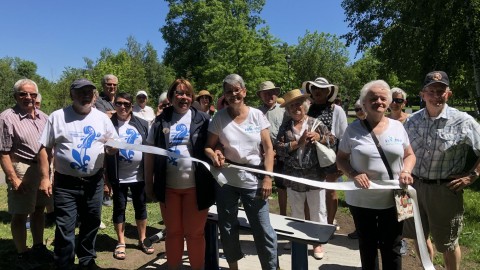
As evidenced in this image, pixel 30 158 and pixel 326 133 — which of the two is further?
pixel 326 133

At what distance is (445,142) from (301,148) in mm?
1467

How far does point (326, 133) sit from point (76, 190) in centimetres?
271

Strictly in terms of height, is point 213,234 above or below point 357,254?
above

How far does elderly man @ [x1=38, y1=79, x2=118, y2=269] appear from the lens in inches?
138

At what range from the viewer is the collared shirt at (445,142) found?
331 cm

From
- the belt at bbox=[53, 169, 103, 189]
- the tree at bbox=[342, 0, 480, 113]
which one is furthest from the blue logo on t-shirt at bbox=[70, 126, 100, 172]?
the tree at bbox=[342, 0, 480, 113]

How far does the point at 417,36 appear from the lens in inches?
550

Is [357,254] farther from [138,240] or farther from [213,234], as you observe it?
[138,240]

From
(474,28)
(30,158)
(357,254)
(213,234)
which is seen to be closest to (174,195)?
(213,234)

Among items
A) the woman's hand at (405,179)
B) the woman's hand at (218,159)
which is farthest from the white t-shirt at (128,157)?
the woman's hand at (405,179)

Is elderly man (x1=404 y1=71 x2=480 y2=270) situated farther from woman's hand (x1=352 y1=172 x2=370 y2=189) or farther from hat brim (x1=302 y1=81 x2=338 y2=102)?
hat brim (x1=302 y1=81 x2=338 y2=102)

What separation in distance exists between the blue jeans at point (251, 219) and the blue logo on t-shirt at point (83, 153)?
4.15 feet

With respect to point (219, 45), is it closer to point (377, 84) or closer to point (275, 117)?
point (275, 117)

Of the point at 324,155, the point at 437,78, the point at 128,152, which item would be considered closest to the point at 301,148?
the point at 324,155
